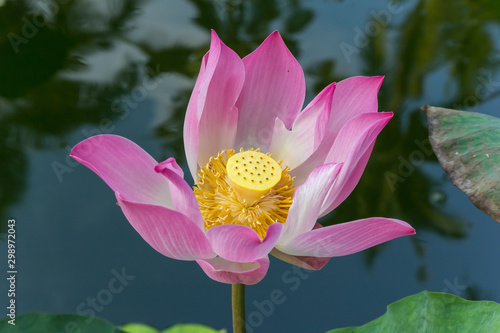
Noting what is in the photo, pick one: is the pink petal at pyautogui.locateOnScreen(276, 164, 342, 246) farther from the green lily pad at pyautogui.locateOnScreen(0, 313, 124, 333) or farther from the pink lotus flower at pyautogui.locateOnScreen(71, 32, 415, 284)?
the green lily pad at pyautogui.locateOnScreen(0, 313, 124, 333)

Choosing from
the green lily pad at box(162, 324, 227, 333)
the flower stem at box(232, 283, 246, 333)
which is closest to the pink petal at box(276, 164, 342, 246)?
the flower stem at box(232, 283, 246, 333)

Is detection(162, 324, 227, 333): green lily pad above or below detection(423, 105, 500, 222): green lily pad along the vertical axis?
below

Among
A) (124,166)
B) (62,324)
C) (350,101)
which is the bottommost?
(62,324)

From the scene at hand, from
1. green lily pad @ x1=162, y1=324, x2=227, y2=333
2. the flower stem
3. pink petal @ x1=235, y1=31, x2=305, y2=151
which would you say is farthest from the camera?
green lily pad @ x1=162, y1=324, x2=227, y2=333

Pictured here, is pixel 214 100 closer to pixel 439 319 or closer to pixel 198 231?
pixel 198 231

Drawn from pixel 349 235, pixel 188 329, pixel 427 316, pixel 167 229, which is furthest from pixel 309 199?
Result: pixel 188 329

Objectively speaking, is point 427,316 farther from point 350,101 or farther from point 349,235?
point 350,101
